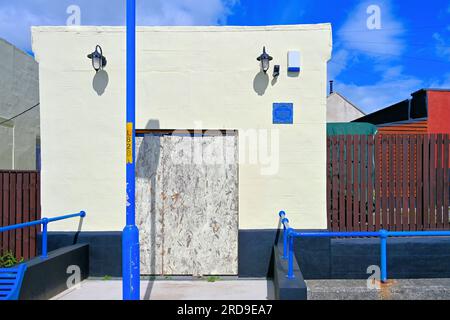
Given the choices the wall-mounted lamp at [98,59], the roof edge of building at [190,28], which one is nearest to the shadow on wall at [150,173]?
the wall-mounted lamp at [98,59]

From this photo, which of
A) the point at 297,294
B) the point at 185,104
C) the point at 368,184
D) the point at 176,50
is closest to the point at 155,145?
the point at 185,104

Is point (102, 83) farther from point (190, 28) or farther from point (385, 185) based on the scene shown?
point (385, 185)

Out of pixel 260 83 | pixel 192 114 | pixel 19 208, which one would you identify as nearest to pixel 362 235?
pixel 260 83

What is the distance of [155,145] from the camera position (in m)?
5.59

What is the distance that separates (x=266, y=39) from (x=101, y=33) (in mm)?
2973

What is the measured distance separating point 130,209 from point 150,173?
1.73m

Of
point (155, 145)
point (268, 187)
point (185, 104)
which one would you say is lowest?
point (268, 187)

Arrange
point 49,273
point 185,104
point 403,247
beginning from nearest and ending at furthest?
point 49,273 → point 403,247 → point 185,104

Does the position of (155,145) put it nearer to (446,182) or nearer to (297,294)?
(297,294)

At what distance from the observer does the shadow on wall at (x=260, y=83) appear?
559 cm

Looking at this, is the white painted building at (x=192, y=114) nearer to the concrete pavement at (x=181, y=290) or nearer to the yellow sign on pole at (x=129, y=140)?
the concrete pavement at (x=181, y=290)

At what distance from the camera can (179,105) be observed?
5.64 meters

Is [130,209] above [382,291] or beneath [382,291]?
above

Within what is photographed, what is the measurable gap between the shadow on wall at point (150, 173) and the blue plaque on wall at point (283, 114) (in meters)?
2.10
